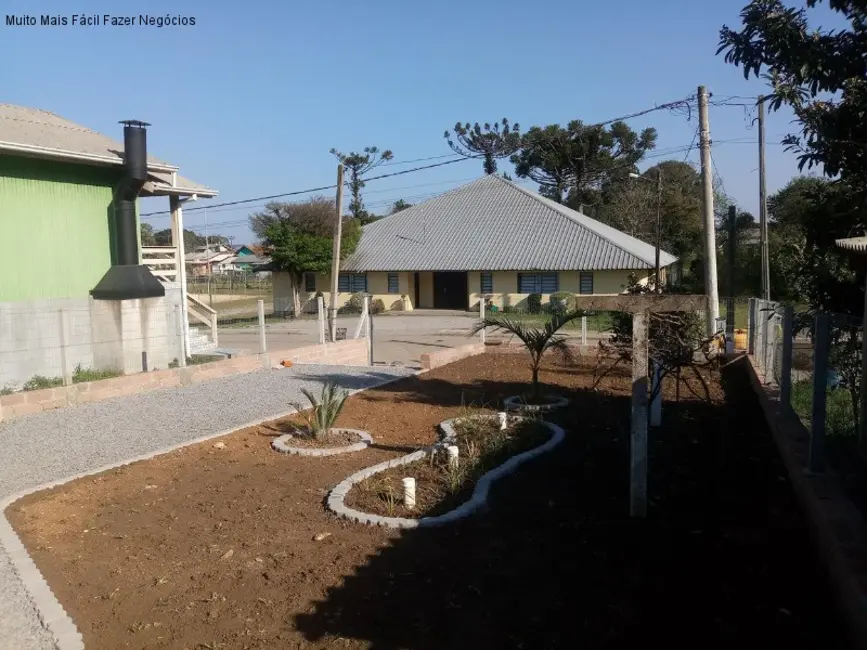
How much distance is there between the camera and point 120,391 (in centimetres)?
1204

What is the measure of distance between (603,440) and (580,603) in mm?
4075

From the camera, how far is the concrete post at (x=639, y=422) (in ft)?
17.6

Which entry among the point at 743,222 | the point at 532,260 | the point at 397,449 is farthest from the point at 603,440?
the point at 743,222

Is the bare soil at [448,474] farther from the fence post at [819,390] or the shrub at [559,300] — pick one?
the shrub at [559,300]

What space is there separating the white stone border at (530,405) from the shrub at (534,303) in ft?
85.2

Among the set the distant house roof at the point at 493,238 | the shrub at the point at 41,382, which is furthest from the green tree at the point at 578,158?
the shrub at the point at 41,382

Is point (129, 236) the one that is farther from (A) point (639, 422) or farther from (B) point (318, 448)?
(A) point (639, 422)

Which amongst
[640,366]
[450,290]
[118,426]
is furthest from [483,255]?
[640,366]

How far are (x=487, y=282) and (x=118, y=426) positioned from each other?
29.9 meters

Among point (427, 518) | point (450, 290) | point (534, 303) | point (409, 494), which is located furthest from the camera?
point (450, 290)

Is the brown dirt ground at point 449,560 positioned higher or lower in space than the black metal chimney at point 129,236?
lower

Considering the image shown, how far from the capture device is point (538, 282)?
3741cm

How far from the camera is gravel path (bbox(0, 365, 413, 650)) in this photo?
17.3ft

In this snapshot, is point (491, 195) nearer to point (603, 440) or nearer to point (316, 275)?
point (316, 275)
